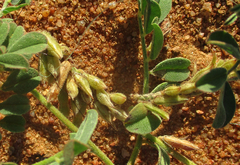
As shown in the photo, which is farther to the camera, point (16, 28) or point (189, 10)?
point (189, 10)

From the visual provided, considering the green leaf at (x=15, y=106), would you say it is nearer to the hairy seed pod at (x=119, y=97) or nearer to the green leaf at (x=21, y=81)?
the green leaf at (x=21, y=81)

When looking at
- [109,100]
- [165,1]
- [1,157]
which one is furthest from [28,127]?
[165,1]

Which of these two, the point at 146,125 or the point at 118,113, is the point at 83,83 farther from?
the point at 146,125

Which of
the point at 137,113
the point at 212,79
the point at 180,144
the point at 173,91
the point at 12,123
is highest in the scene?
the point at 212,79

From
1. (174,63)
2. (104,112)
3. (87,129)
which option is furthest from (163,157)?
(87,129)

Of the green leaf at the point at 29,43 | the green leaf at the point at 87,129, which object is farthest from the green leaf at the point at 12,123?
the green leaf at the point at 87,129

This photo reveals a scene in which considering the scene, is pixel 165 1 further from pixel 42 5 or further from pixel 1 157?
pixel 1 157
